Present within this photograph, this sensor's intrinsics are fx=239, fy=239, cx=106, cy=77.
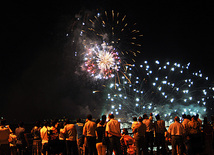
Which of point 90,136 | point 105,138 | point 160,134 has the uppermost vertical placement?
point 90,136

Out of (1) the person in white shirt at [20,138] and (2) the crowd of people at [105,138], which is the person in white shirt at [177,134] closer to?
(2) the crowd of people at [105,138]

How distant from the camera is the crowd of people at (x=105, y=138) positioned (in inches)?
373

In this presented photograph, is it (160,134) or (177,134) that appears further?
(160,134)

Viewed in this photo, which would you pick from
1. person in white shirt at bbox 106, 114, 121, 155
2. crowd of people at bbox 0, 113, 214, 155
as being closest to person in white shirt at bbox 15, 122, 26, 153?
crowd of people at bbox 0, 113, 214, 155

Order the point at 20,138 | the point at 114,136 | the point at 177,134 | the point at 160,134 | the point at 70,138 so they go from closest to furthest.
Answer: the point at 114,136 < the point at 70,138 < the point at 177,134 < the point at 20,138 < the point at 160,134

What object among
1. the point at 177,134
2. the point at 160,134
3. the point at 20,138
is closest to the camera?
the point at 177,134

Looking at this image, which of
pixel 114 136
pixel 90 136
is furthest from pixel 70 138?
pixel 114 136

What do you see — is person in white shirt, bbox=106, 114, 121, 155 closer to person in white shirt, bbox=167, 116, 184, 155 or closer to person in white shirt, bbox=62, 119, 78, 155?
person in white shirt, bbox=62, 119, 78, 155

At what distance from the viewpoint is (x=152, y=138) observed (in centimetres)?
1212

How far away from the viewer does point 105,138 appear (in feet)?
33.2

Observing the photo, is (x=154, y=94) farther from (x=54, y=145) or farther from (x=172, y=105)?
(x=54, y=145)

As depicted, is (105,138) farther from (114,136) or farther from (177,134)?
(177,134)

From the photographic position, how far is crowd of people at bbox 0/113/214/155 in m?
9.48

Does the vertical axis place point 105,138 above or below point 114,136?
below
